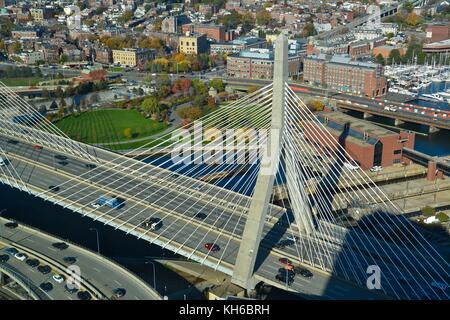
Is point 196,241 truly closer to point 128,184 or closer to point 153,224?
point 153,224

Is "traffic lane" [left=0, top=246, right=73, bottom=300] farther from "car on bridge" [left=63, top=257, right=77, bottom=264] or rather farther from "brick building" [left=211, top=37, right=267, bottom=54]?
"brick building" [left=211, top=37, right=267, bottom=54]

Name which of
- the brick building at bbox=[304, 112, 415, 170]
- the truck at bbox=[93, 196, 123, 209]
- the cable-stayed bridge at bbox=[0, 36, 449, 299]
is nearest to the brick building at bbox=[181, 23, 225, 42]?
the brick building at bbox=[304, 112, 415, 170]

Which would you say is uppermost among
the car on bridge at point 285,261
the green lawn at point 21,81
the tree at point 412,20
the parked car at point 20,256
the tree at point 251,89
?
the tree at point 412,20

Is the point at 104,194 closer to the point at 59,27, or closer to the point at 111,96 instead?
the point at 111,96

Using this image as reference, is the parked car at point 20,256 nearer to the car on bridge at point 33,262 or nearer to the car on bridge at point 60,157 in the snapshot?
the car on bridge at point 33,262

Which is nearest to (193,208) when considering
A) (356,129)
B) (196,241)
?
(196,241)

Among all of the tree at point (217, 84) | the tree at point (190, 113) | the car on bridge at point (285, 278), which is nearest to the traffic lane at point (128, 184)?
the car on bridge at point (285, 278)
